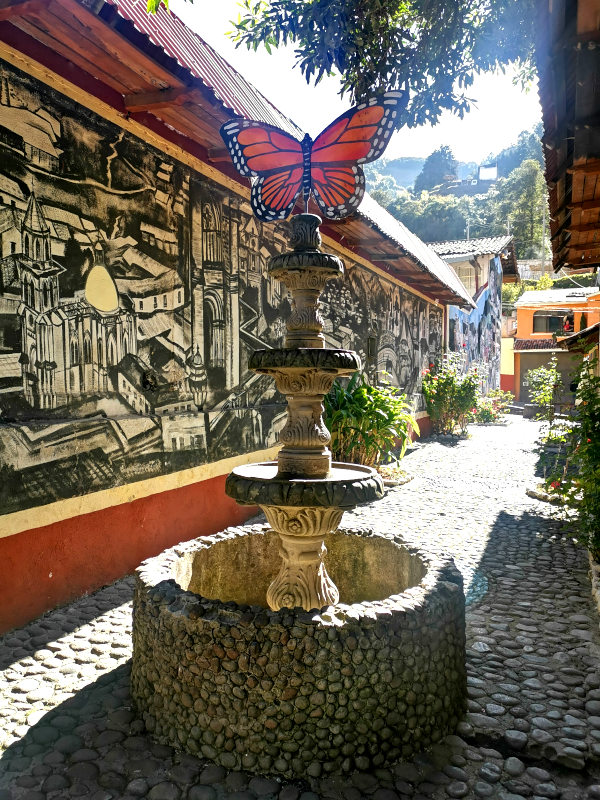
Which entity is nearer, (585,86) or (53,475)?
(585,86)

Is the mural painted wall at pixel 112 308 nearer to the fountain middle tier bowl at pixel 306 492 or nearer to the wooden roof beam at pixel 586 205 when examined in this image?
the fountain middle tier bowl at pixel 306 492

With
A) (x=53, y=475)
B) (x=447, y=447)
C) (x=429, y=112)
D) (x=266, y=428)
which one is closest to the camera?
(x=53, y=475)

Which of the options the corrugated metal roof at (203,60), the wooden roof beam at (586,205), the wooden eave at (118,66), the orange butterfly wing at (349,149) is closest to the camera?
the orange butterfly wing at (349,149)

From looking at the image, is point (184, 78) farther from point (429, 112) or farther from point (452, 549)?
point (452, 549)

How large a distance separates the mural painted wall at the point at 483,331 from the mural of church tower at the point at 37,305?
13.6 meters

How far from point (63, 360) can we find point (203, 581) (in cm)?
173

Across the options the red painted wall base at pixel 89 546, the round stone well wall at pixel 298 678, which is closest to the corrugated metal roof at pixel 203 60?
the red painted wall base at pixel 89 546

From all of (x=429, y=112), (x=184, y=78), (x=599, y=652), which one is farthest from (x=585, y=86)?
(x=599, y=652)

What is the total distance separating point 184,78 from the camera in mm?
3686

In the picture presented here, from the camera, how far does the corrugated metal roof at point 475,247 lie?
19255 millimetres

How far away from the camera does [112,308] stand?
13.8ft

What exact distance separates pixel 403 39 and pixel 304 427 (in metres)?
3.43

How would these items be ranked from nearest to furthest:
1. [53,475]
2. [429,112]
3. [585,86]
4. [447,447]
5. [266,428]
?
[585,86] → [53,475] → [429,112] → [266,428] → [447,447]

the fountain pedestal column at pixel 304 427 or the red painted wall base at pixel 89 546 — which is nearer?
the fountain pedestal column at pixel 304 427
